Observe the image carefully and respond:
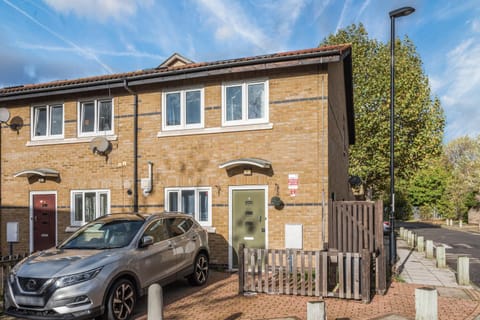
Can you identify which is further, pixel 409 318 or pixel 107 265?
pixel 409 318

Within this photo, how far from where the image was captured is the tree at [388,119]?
24016mm

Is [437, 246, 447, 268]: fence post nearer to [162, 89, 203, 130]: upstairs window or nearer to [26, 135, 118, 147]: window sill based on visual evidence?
[162, 89, 203, 130]: upstairs window

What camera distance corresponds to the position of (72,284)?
5707mm

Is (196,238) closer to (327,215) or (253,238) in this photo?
(253,238)

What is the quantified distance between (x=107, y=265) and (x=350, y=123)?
14.9 metres

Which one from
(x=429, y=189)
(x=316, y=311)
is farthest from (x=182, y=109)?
(x=429, y=189)

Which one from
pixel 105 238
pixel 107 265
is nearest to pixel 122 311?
pixel 107 265

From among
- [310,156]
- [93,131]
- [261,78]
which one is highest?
[261,78]

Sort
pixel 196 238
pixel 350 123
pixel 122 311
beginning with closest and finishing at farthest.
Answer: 1. pixel 122 311
2. pixel 196 238
3. pixel 350 123

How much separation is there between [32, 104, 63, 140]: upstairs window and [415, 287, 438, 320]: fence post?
1119 cm

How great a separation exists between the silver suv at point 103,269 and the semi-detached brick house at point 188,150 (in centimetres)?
275

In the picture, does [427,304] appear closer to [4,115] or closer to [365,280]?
[365,280]

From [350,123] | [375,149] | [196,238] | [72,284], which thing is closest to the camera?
[72,284]

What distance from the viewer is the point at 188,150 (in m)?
11.2
